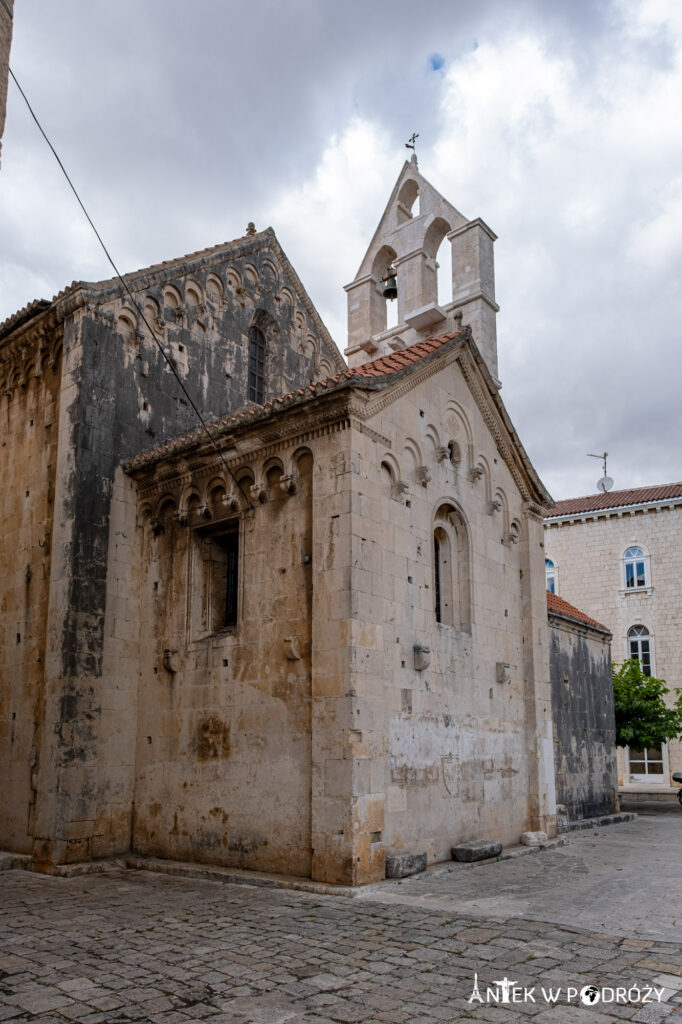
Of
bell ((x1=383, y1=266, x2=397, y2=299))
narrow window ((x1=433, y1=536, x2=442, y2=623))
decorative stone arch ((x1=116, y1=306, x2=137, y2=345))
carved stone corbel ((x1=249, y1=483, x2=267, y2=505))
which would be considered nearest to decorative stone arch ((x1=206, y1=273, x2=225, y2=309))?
decorative stone arch ((x1=116, y1=306, x2=137, y2=345))

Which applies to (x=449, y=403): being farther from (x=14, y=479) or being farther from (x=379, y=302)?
(x=14, y=479)

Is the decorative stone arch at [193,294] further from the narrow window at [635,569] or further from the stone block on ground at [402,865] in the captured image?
the narrow window at [635,569]

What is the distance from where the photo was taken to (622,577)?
108 ft

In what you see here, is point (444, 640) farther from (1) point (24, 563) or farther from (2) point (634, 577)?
(2) point (634, 577)

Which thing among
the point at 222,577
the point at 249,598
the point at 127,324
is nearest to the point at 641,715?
the point at 222,577

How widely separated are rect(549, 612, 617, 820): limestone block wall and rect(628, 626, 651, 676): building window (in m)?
12.4

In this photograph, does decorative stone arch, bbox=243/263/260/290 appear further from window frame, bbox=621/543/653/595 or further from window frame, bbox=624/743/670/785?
window frame, bbox=624/743/670/785

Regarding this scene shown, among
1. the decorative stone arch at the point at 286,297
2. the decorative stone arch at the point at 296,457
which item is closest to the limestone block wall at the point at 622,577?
the decorative stone arch at the point at 286,297

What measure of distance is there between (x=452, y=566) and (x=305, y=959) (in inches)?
283

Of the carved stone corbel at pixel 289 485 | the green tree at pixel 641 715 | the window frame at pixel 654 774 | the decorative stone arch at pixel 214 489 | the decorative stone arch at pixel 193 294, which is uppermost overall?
the decorative stone arch at pixel 193 294

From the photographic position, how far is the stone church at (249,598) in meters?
10.4

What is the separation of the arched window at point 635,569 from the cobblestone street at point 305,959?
80.7 feet

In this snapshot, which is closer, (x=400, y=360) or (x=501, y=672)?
(x=400, y=360)

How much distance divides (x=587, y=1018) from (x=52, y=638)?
938cm
